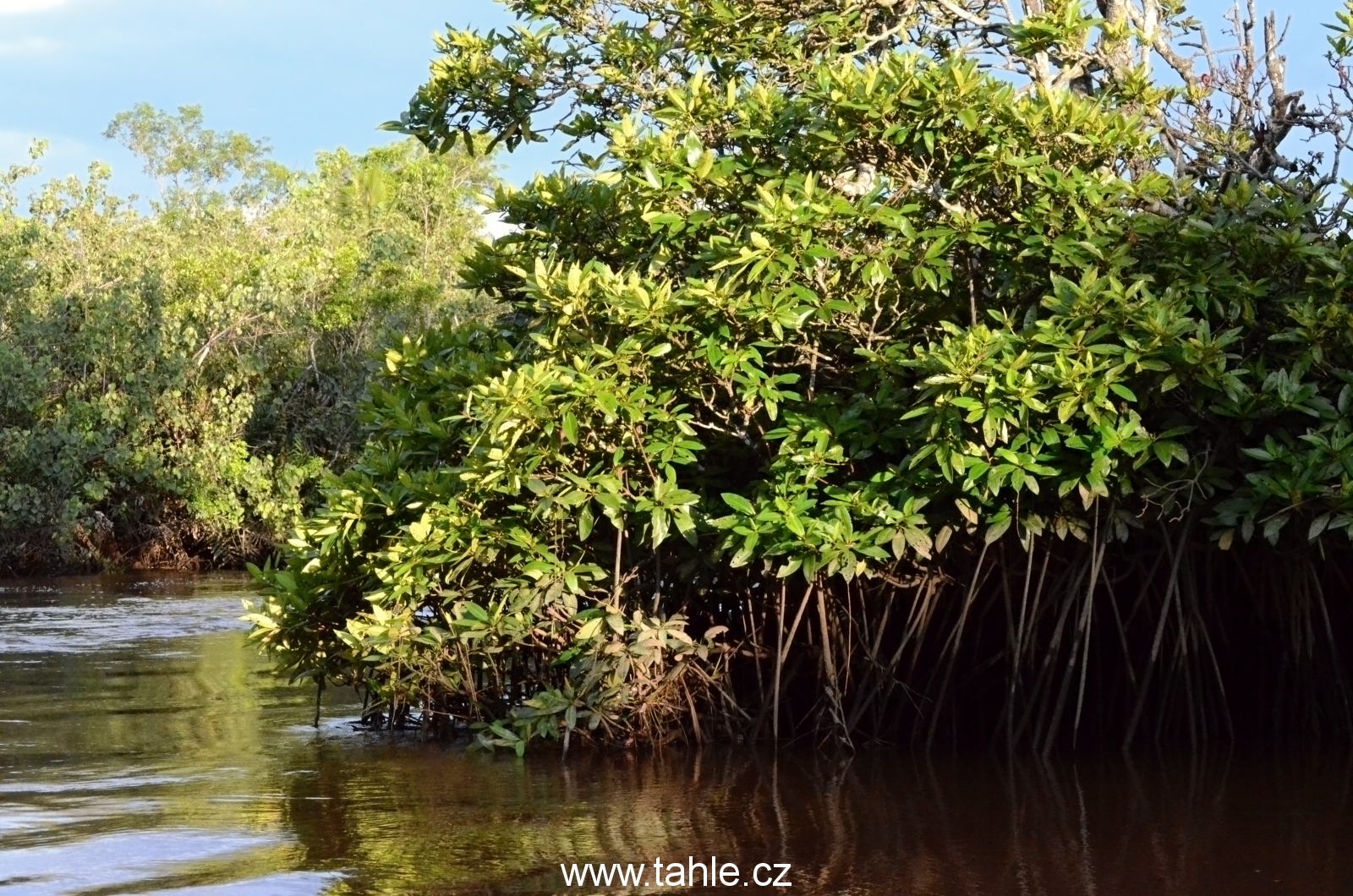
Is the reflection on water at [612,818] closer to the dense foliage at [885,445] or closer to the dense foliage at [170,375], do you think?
the dense foliage at [885,445]

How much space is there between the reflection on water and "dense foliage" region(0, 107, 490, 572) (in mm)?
10931

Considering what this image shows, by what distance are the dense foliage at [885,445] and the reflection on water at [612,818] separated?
400mm

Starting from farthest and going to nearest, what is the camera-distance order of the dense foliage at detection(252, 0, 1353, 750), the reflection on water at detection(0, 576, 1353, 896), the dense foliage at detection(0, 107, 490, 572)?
the dense foliage at detection(0, 107, 490, 572) < the dense foliage at detection(252, 0, 1353, 750) < the reflection on water at detection(0, 576, 1353, 896)

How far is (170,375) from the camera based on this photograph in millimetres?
18469

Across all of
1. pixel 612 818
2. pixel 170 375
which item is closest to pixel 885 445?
pixel 612 818

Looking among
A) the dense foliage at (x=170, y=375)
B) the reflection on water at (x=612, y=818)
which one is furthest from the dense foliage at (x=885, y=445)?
the dense foliage at (x=170, y=375)

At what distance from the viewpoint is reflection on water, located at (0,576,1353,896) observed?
4590 millimetres

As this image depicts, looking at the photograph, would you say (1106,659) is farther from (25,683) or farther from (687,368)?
(25,683)

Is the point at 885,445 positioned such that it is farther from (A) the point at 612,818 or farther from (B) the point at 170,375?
(B) the point at 170,375

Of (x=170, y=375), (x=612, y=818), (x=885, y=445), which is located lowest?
(x=612, y=818)

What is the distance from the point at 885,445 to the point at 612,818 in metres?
1.81

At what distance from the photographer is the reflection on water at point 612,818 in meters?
4.59

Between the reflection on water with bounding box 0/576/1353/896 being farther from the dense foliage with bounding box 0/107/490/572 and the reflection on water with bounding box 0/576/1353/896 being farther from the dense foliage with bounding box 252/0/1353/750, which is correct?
the dense foliage with bounding box 0/107/490/572

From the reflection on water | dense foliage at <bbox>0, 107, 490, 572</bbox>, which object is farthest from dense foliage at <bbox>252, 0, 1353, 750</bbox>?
dense foliage at <bbox>0, 107, 490, 572</bbox>
